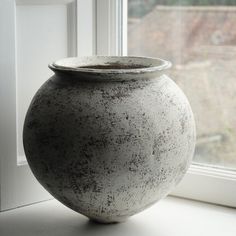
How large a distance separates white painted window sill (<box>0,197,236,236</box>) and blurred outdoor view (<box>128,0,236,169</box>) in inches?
5.7

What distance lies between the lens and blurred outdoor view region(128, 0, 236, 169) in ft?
4.73

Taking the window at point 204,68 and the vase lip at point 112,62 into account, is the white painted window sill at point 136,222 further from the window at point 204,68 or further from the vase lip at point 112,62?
the vase lip at point 112,62

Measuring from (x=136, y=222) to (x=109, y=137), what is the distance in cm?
31

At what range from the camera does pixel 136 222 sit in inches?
53.5

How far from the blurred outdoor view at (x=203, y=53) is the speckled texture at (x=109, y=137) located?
274 millimetres

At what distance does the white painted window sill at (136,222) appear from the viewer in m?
1.31

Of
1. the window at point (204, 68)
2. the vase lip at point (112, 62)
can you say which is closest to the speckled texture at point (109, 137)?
the vase lip at point (112, 62)

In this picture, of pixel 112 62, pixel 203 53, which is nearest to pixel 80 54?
pixel 112 62

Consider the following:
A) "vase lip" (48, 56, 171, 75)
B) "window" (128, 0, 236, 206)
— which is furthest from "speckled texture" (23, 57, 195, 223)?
"window" (128, 0, 236, 206)

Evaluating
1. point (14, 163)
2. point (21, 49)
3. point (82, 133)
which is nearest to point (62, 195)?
point (82, 133)

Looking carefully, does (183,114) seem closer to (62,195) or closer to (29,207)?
(62,195)

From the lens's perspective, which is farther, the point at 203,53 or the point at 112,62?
the point at 203,53

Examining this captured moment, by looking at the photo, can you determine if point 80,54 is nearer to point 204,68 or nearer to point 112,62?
point 112,62

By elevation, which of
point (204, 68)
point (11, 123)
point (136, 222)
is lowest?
point (136, 222)
